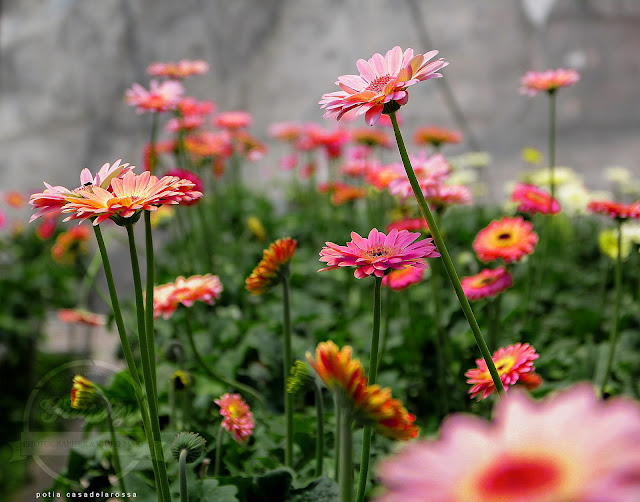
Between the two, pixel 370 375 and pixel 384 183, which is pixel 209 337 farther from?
pixel 370 375

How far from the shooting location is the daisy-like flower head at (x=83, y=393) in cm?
58

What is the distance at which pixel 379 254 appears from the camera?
0.46 metres

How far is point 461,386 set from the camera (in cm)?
97

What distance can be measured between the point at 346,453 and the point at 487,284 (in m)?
0.43

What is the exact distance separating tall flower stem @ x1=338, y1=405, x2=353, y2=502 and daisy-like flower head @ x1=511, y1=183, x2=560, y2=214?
0.56 m

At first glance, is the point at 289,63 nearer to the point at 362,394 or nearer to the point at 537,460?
the point at 362,394

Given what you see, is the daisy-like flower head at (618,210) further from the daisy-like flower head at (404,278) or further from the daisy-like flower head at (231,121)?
the daisy-like flower head at (231,121)

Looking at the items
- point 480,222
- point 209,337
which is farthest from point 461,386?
point 480,222

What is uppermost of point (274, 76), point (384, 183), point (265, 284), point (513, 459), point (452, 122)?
point (274, 76)

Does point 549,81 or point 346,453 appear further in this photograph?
point 549,81

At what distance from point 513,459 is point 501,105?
149 inches

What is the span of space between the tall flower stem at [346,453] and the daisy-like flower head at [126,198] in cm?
17

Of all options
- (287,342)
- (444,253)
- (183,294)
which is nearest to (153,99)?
(183,294)

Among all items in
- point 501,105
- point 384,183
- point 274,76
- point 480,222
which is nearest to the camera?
point 384,183
